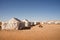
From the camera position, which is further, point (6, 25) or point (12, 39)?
point (6, 25)

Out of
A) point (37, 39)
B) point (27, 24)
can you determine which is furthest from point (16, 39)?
point (27, 24)

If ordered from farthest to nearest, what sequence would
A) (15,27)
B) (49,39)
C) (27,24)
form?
(27,24) < (15,27) < (49,39)

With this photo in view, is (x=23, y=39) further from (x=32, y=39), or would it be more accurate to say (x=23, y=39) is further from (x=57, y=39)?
(x=57, y=39)

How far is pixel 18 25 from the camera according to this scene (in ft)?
70.7

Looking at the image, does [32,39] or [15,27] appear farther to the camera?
[15,27]

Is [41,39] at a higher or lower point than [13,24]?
lower

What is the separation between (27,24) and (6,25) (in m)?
11.5

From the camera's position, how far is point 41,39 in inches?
376

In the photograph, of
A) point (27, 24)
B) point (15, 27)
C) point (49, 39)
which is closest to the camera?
point (49, 39)

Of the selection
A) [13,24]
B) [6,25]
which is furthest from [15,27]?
[6,25]

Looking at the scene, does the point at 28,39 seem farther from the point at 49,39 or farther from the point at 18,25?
the point at 18,25

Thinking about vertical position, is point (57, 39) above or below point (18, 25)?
below

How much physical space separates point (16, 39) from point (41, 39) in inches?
95.8

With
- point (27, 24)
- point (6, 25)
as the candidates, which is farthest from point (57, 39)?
point (27, 24)
